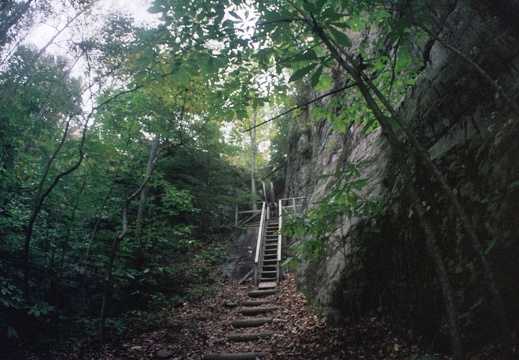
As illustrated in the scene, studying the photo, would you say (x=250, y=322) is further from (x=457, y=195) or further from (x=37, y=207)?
(x=457, y=195)

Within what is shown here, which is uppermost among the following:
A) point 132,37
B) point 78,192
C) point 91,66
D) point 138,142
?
point 132,37

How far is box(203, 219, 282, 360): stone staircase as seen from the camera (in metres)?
4.77

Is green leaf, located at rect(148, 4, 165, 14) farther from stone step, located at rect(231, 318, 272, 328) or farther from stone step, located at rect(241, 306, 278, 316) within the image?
stone step, located at rect(241, 306, 278, 316)

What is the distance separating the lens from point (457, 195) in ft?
9.49

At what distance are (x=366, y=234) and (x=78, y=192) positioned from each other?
573 cm

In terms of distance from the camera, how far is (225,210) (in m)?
14.8

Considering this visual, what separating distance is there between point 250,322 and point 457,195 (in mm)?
5053

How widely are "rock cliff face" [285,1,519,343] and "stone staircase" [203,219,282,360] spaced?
4.80ft

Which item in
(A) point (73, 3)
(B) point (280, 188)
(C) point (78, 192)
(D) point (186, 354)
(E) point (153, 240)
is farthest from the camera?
(B) point (280, 188)

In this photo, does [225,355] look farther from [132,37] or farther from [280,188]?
[280,188]

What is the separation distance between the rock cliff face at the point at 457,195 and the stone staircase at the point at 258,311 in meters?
1.46

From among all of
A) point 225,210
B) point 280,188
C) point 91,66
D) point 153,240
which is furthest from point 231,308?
point 280,188

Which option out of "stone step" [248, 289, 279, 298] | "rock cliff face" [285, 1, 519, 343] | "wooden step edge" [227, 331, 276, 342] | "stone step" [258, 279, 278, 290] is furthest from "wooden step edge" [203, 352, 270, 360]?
"stone step" [258, 279, 278, 290]

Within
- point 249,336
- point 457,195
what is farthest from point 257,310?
point 457,195
